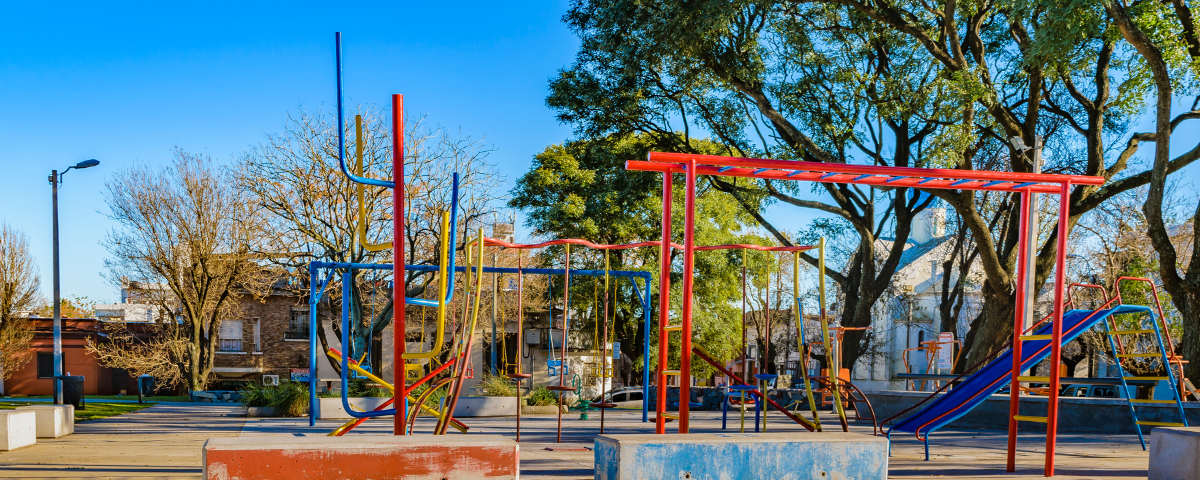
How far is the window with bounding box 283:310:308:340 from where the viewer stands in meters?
42.5

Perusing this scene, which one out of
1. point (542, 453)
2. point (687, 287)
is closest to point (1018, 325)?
point (687, 287)

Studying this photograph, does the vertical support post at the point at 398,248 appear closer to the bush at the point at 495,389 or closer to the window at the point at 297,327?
the bush at the point at 495,389

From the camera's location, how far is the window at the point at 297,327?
42469 millimetres

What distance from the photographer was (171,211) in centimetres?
2742

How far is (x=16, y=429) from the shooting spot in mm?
10539

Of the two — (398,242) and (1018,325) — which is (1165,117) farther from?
(398,242)

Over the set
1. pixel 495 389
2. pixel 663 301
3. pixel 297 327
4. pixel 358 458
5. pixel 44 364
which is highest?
pixel 663 301

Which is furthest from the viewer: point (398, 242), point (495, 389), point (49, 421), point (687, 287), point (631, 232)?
point (631, 232)

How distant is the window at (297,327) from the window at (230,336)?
2174 mm

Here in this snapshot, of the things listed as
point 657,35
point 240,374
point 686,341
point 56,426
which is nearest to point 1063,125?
point 657,35

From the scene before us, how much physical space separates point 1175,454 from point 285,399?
15.1m

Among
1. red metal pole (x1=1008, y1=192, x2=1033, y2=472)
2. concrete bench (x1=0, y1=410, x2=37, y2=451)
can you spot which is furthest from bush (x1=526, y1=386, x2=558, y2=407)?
red metal pole (x1=1008, y1=192, x2=1033, y2=472)

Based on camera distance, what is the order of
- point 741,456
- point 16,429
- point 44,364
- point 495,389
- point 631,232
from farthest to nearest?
point 44,364 < point 631,232 < point 495,389 < point 16,429 < point 741,456

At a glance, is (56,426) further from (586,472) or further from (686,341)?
(686,341)
